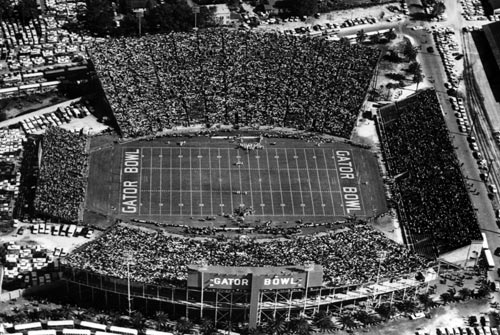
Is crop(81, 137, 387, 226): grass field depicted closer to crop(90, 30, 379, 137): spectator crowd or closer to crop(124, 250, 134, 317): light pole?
crop(90, 30, 379, 137): spectator crowd

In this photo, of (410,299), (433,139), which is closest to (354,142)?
(433,139)

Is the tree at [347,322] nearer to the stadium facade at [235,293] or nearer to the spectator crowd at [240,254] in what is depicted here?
the stadium facade at [235,293]

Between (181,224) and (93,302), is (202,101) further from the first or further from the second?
(93,302)

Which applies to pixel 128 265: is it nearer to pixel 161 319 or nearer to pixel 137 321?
pixel 137 321

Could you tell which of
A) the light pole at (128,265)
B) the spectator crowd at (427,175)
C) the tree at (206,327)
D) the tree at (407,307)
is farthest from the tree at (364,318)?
the light pole at (128,265)

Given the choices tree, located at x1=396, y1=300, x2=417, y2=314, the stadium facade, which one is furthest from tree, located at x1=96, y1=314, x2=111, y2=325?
tree, located at x1=396, y1=300, x2=417, y2=314

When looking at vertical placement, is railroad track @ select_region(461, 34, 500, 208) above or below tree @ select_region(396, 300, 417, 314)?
above
